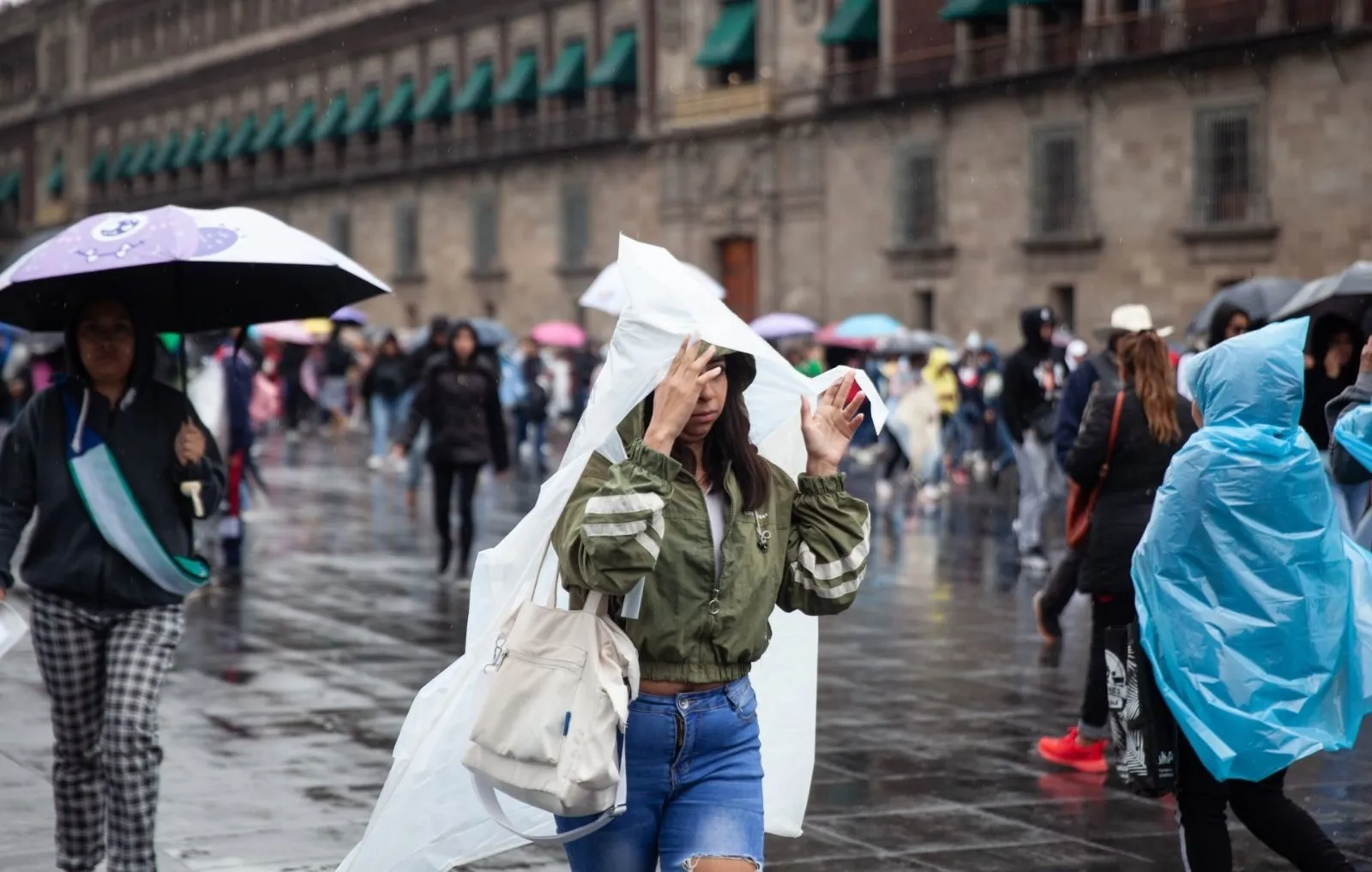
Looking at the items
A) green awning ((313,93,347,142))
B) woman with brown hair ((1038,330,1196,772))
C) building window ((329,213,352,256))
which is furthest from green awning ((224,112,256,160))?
woman with brown hair ((1038,330,1196,772))

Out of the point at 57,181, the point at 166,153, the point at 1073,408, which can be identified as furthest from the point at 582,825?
the point at 57,181

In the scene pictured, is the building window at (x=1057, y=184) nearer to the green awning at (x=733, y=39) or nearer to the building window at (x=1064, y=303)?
the building window at (x=1064, y=303)

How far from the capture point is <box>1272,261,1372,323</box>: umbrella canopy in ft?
32.6

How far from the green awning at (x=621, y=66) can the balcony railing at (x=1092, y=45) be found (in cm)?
753

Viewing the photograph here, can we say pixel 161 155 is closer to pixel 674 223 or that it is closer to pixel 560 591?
pixel 674 223

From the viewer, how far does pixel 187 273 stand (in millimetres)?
6098

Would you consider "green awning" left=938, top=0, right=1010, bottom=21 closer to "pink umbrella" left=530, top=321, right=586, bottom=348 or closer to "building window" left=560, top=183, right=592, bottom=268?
"pink umbrella" left=530, top=321, right=586, bottom=348

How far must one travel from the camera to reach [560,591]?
4258mm

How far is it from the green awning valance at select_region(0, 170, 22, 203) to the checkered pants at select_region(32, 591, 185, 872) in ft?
274

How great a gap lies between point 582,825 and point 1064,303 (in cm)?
2998

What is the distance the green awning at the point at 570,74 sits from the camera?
151ft

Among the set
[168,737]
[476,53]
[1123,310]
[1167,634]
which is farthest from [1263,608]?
[476,53]

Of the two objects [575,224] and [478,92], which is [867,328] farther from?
[478,92]

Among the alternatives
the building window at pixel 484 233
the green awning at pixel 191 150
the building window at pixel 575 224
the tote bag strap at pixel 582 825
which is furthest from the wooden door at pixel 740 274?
the tote bag strap at pixel 582 825
